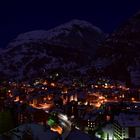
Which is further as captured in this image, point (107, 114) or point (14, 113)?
point (107, 114)

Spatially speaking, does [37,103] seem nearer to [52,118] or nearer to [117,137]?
[52,118]

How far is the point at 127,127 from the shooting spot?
229 feet

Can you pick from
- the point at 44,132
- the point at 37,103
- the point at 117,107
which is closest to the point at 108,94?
the point at 37,103

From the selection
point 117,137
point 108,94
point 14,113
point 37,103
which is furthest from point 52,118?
point 108,94

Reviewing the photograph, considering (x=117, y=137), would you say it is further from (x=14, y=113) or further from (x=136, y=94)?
(x=136, y=94)

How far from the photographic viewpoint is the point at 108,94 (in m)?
163

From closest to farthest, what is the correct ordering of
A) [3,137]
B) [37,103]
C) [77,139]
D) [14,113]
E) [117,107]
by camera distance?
[3,137], [77,139], [14,113], [117,107], [37,103]

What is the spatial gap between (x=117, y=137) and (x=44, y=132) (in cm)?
2669

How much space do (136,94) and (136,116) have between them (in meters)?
80.7

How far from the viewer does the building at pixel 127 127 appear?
69.2 meters

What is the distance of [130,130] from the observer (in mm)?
69562

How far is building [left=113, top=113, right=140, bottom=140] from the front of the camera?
69.2m

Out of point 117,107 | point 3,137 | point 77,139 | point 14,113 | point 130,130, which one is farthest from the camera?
point 117,107

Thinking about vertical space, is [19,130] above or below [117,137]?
above
